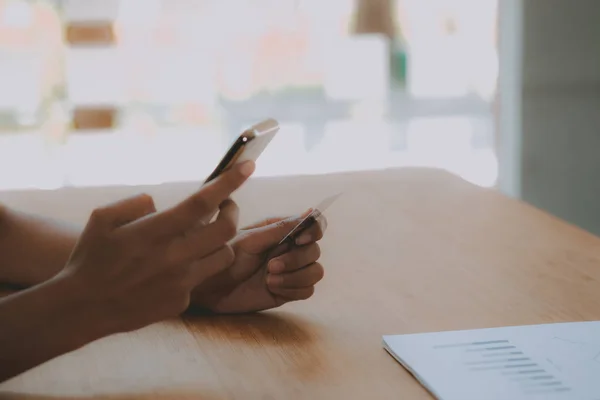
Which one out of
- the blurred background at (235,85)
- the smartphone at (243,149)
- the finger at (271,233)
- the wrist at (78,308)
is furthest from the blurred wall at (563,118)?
the wrist at (78,308)

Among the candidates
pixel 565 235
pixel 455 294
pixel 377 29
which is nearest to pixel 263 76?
pixel 377 29

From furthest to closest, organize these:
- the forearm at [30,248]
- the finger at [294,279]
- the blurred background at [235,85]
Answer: the blurred background at [235,85], the forearm at [30,248], the finger at [294,279]

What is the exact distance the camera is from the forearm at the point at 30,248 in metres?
1.05

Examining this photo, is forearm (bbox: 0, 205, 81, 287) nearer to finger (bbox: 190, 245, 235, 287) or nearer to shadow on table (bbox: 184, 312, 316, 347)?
shadow on table (bbox: 184, 312, 316, 347)

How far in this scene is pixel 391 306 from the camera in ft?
3.11

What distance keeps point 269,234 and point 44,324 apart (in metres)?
0.31

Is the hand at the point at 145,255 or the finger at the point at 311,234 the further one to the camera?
the finger at the point at 311,234

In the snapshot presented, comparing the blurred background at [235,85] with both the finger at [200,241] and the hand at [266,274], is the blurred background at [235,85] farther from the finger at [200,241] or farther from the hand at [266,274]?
the finger at [200,241]

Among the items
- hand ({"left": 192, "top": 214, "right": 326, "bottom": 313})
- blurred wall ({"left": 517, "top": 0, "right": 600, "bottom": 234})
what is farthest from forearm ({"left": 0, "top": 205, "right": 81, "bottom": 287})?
blurred wall ({"left": 517, "top": 0, "right": 600, "bottom": 234})

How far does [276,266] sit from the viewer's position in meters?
0.93

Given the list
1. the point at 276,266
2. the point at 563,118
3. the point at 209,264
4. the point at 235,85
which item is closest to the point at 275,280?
the point at 276,266

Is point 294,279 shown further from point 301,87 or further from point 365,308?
point 301,87

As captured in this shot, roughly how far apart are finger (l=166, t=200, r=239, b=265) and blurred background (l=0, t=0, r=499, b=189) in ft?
7.94

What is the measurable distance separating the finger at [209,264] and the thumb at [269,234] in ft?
0.76
